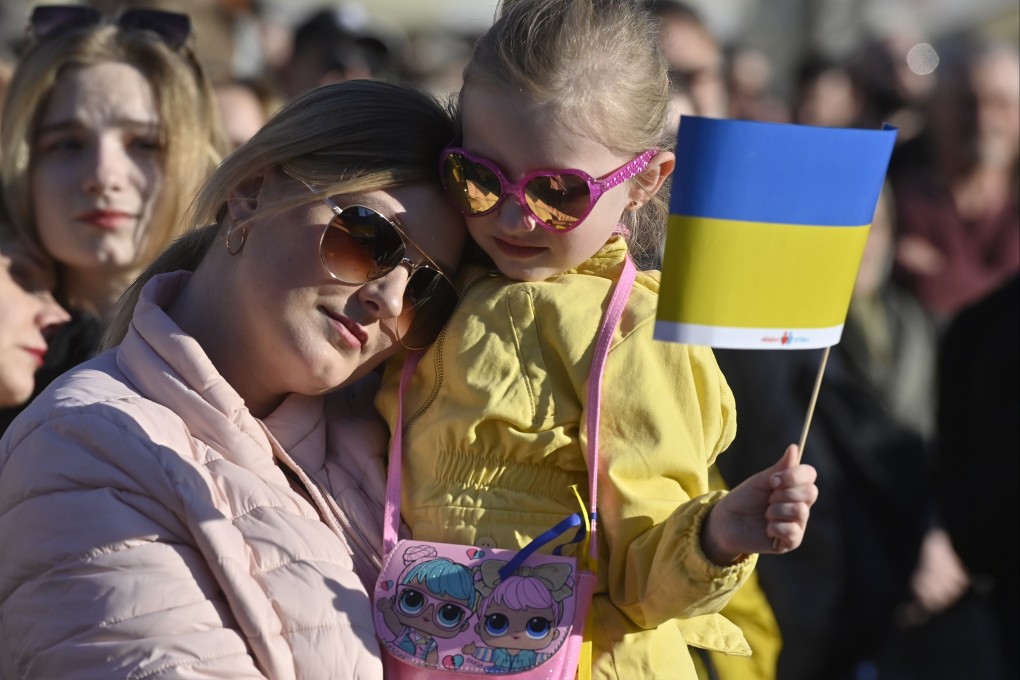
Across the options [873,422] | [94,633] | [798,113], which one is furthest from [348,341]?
[798,113]

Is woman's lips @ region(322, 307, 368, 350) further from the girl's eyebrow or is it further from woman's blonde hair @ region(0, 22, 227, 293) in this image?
the girl's eyebrow

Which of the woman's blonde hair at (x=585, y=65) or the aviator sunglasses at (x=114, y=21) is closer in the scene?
the woman's blonde hair at (x=585, y=65)

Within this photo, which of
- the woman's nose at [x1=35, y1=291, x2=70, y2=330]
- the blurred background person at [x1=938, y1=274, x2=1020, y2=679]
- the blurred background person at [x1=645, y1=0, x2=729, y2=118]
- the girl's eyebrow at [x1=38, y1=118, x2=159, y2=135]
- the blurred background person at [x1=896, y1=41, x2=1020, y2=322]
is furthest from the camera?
the blurred background person at [x1=896, y1=41, x2=1020, y2=322]

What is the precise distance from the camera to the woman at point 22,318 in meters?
3.44

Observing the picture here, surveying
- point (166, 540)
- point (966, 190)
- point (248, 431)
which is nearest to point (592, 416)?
point (248, 431)

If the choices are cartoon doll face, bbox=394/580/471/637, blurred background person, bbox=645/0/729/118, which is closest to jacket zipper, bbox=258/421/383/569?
cartoon doll face, bbox=394/580/471/637

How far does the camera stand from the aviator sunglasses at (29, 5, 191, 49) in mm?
3812

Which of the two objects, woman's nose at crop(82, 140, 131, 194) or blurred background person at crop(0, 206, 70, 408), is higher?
woman's nose at crop(82, 140, 131, 194)

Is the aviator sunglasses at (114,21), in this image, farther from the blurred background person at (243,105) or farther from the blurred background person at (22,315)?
the blurred background person at (243,105)

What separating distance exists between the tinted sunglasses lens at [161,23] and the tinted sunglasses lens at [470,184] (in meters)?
1.62

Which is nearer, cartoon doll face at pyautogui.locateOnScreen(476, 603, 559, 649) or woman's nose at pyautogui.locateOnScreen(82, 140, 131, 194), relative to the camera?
cartoon doll face at pyautogui.locateOnScreen(476, 603, 559, 649)

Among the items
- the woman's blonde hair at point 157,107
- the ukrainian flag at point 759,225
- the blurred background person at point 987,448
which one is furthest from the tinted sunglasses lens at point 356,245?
the blurred background person at point 987,448

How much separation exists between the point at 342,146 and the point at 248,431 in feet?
1.85

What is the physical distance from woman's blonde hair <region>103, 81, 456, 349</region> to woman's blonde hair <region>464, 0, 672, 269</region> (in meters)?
0.17
